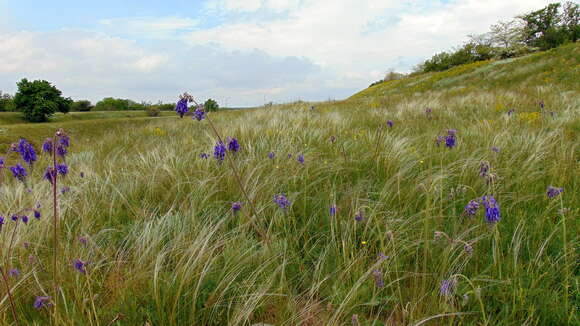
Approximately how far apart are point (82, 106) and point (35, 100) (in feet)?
71.6

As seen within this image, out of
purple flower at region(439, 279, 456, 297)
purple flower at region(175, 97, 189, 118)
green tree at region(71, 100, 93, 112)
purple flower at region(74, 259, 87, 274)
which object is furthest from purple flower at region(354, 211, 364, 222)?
green tree at region(71, 100, 93, 112)

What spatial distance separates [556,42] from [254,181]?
144 feet

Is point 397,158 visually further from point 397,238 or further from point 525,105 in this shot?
point 525,105

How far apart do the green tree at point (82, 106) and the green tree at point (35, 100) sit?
58.6 ft

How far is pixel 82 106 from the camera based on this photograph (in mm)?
58594

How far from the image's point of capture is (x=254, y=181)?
2578 millimetres

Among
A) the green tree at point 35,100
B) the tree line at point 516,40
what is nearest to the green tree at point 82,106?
the green tree at point 35,100

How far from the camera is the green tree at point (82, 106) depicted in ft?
187

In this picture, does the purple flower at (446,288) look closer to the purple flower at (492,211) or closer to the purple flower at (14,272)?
the purple flower at (492,211)

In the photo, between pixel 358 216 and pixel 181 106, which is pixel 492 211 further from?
pixel 181 106

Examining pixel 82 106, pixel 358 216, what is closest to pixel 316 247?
pixel 358 216

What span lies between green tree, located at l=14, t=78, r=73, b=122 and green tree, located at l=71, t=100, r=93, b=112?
17862mm

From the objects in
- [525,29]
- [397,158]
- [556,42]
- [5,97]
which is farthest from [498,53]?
[5,97]

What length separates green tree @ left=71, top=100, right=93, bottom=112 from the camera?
2240 inches
